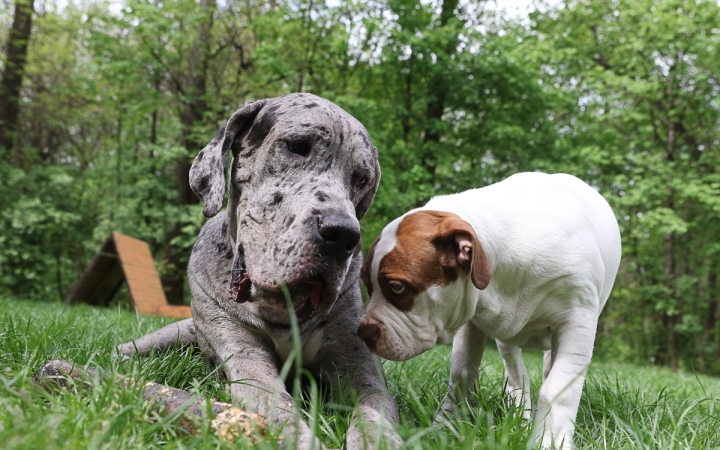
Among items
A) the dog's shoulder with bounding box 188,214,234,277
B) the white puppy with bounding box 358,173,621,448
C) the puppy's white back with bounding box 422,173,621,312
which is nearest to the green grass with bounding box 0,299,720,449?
the white puppy with bounding box 358,173,621,448

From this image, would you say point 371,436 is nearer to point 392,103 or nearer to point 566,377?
point 566,377

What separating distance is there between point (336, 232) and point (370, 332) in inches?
25.0

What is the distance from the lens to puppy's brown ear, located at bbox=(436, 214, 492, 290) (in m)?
2.49

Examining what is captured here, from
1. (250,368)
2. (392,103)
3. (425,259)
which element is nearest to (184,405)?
(250,368)

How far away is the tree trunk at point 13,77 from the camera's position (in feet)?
53.2

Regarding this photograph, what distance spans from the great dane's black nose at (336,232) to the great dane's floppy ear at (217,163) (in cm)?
73

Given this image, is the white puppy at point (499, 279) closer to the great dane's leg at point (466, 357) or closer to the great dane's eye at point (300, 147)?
the great dane's leg at point (466, 357)

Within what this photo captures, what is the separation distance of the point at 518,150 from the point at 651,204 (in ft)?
14.6

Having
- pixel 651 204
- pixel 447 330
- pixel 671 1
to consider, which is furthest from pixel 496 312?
pixel 671 1

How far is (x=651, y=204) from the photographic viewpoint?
15523mm

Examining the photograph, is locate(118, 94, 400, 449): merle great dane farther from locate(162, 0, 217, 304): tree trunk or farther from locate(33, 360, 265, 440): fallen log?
locate(162, 0, 217, 304): tree trunk

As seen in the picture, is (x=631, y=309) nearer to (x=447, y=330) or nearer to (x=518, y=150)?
(x=518, y=150)

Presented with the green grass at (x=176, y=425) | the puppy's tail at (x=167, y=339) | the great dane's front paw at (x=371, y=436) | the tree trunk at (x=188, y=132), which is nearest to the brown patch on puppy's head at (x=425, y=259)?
the green grass at (x=176, y=425)

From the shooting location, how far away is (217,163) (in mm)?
2822
